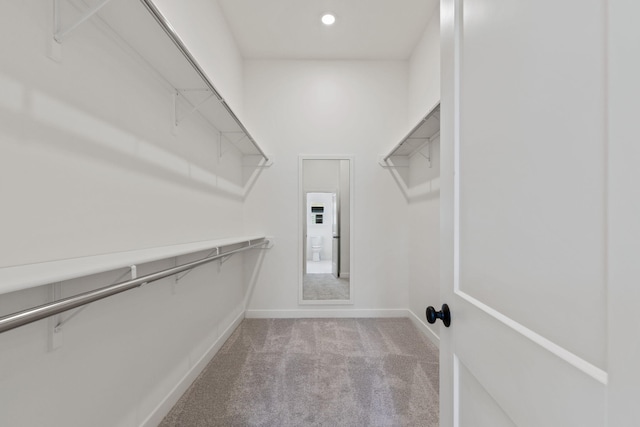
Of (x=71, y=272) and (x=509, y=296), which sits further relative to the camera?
(x=71, y=272)

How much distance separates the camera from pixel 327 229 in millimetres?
3279

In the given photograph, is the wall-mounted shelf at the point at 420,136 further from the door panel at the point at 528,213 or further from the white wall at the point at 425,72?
the door panel at the point at 528,213

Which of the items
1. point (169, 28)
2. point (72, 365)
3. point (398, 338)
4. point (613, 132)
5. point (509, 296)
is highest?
point (169, 28)

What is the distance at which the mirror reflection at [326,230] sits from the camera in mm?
3275

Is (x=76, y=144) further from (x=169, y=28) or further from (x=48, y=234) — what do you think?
(x=169, y=28)

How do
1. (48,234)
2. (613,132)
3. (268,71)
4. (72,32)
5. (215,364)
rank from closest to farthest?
(613,132), (48,234), (72,32), (215,364), (268,71)

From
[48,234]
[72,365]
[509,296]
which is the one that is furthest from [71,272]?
[509,296]

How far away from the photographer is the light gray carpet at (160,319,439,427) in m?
1.60

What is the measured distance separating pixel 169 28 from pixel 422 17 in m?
2.36

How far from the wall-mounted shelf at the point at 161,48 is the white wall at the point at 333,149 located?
→ 1255 millimetres

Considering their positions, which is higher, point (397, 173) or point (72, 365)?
point (397, 173)

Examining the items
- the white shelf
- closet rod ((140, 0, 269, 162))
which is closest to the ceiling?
closet rod ((140, 0, 269, 162))

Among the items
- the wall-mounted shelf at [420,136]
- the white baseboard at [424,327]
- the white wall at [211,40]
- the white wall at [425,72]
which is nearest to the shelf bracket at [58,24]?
the white wall at [211,40]

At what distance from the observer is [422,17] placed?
260cm
